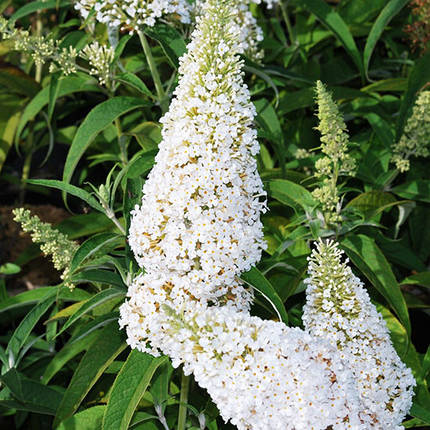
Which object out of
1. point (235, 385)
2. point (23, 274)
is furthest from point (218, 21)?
point (23, 274)

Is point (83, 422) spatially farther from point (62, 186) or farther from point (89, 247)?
point (62, 186)

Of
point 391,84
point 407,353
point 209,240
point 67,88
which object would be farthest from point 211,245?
point 391,84

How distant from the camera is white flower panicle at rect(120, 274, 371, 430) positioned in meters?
1.59

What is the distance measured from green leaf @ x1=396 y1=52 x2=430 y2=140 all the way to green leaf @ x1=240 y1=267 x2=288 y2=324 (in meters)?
1.28

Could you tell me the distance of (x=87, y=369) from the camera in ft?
7.27

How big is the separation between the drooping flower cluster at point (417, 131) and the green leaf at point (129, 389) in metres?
1.40

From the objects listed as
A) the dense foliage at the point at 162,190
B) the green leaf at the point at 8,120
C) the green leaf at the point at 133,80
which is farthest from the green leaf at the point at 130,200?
the green leaf at the point at 8,120

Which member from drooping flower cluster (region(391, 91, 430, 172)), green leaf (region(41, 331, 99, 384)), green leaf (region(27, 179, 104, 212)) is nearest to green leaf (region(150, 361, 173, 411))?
green leaf (region(41, 331, 99, 384))

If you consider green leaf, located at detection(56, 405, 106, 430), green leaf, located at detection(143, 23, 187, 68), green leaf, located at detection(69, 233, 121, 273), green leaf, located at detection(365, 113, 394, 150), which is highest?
green leaf, located at detection(143, 23, 187, 68)

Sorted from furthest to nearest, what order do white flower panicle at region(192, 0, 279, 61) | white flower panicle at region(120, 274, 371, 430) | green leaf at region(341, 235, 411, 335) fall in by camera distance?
white flower panicle at region(192, 0, 279, 61) < green leaf at region(341, 235, 411, 335) < white flower panicle at region(120, 274, 371, 430)

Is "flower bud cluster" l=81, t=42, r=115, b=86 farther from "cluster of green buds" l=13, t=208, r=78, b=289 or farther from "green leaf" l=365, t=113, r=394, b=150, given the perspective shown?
"green leaf" l=365, t=113, r=394, b=150

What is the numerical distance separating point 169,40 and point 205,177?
102 centimetres

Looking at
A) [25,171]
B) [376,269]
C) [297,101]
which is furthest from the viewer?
[25,171]

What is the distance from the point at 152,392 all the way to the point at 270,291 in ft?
1.86
